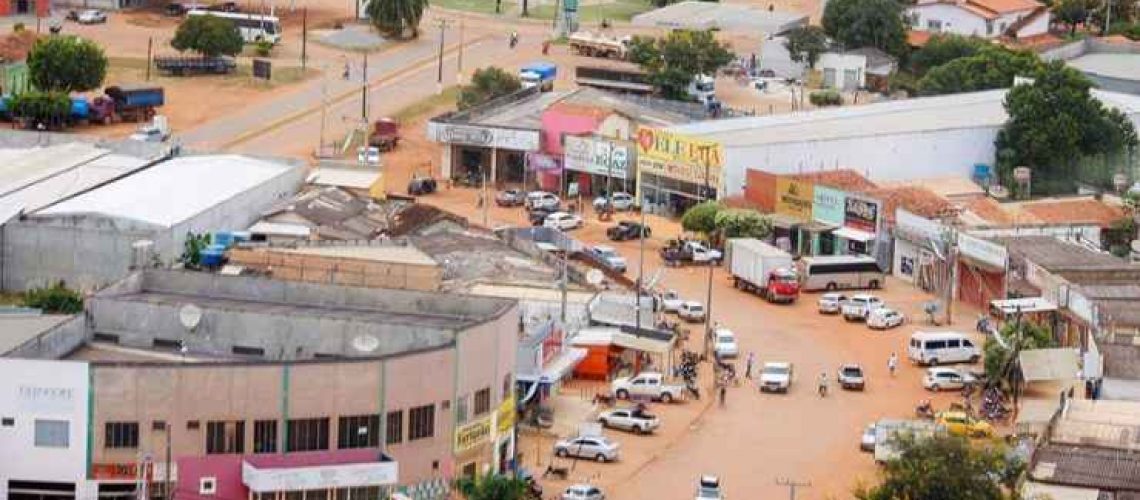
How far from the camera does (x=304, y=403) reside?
34906 mm

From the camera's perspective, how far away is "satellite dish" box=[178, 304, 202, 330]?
1471 inches

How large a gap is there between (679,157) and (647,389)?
1565cm

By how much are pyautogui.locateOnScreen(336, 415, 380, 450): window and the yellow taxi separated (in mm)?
8368

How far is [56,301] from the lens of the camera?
145 feet

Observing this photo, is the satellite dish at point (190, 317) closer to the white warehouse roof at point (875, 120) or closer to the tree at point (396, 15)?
the white warehouse roof at point (875, 120)

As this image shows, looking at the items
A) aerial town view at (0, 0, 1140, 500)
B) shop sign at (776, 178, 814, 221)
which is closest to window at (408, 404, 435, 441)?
aerial town view at (0, 0, 1140, 500)

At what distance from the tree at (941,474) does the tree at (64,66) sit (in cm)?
3312

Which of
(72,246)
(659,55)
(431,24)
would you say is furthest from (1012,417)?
(431,24)

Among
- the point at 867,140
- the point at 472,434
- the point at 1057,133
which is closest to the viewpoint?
the point at 472,434

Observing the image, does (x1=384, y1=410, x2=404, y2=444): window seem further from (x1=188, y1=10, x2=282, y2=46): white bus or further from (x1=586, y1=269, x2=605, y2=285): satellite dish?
(x1=188, y1=10, x2=282, y2=46): white bus

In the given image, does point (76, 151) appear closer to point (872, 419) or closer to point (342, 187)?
point (342, 187)

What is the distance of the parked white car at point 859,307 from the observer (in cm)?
4928

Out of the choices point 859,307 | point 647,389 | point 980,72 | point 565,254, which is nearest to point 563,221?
point 565,254

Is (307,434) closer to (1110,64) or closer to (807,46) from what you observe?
(807,46)
